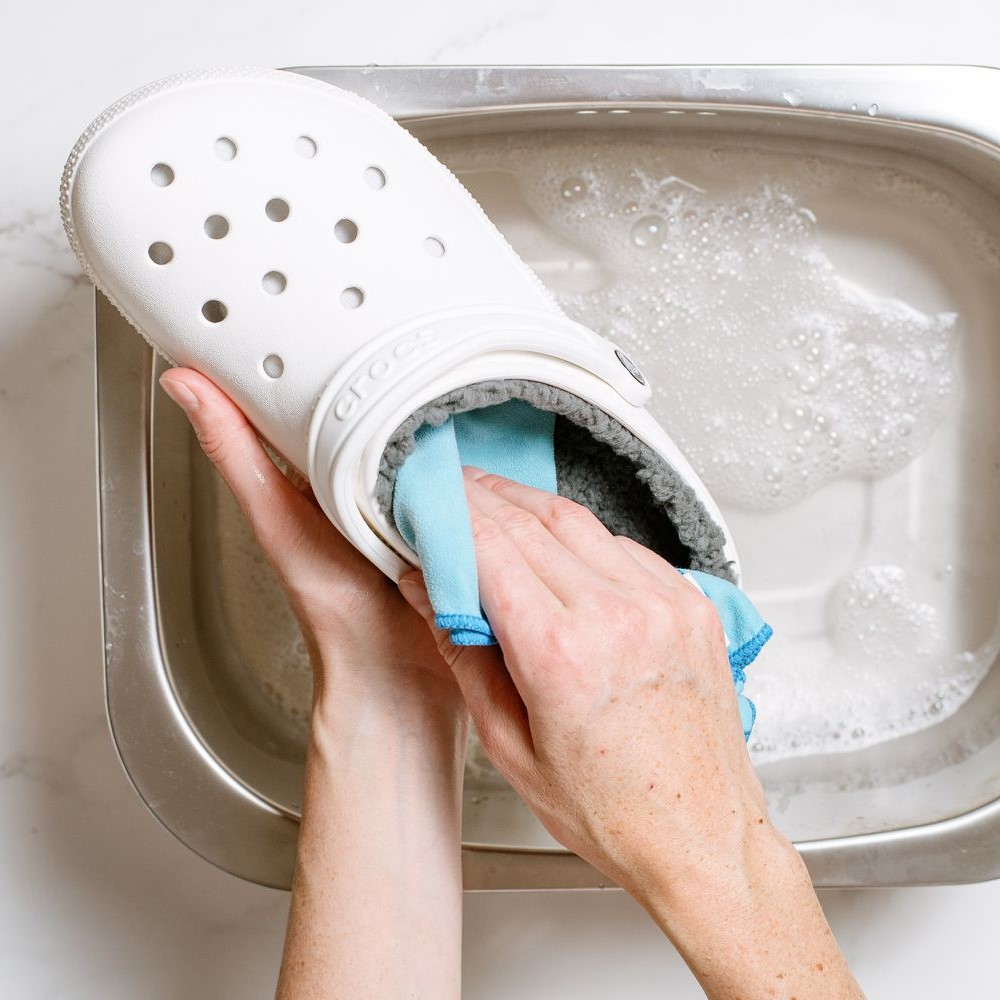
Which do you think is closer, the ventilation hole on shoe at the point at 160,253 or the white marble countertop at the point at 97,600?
the ventilation hole on shoe at the point at 160,253

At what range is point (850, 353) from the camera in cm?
77

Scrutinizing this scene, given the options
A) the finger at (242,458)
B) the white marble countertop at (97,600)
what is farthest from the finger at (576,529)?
the white marble countertop at (97,600)

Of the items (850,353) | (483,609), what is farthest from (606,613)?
(850,353)

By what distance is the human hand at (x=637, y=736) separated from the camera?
0.43 metres

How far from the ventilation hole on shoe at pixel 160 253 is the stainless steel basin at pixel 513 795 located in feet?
0.38

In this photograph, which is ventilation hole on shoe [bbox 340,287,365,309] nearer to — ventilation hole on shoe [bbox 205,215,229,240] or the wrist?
ventilation hole on shoe [bbox 205,215,229,240]

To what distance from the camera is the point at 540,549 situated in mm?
459

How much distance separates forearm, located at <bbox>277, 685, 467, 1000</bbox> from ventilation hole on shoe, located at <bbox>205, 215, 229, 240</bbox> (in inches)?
10.5

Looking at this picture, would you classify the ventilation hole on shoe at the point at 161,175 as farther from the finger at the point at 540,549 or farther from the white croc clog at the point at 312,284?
the finger at the point at 540,549

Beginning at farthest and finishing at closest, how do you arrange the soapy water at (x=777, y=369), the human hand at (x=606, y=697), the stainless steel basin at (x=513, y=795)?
the soapy water at (x=777, y=369), the stainless steel basin at (x=513, y=795), the human hand at (x=606, y=697)

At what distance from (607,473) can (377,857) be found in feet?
0.84

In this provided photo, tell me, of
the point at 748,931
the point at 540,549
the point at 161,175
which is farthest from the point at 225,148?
the point at 748,931

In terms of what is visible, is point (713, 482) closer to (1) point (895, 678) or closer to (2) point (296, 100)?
(1) point (895, 678)

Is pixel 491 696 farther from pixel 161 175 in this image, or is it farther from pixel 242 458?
pixel 161 175
